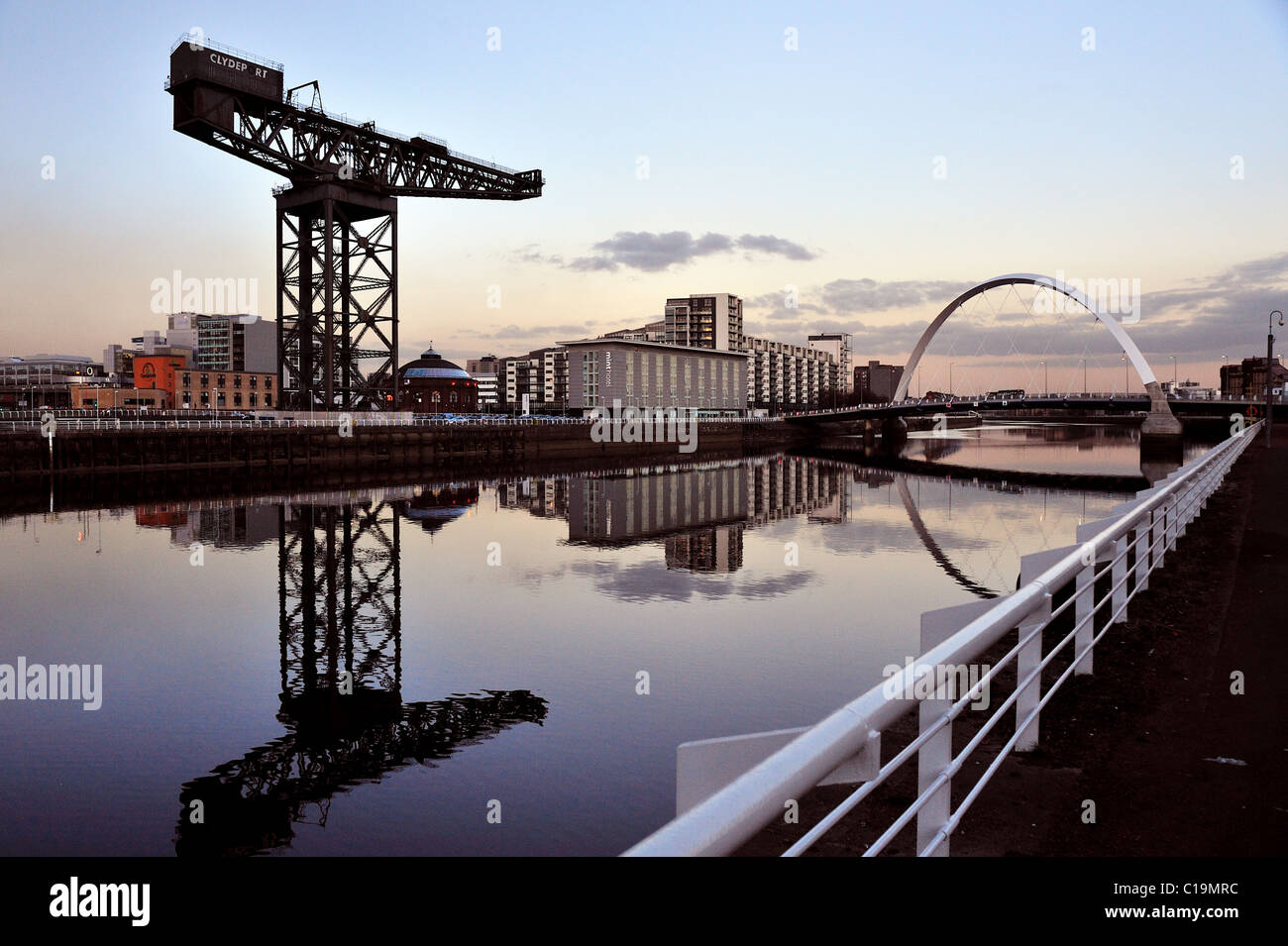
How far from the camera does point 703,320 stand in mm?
175375

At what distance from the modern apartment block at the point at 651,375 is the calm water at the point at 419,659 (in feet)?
254

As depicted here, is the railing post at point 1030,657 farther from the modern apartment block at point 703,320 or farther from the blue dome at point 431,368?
the modern apartment block at point 703,320

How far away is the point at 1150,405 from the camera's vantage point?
77812 mm

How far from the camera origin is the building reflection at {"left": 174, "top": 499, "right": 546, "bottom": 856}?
8531mm

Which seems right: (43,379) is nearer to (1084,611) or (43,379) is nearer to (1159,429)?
(1159,429)

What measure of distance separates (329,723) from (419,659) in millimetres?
2997

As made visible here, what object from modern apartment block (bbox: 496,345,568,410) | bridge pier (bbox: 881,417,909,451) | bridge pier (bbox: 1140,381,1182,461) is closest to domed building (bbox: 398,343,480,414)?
modern apartment block (bbox: 496,345,568,410)

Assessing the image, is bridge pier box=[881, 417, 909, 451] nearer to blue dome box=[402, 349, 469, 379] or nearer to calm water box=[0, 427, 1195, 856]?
blue dome box=[402, 349, 469, 379]

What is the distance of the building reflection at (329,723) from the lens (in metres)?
8.53

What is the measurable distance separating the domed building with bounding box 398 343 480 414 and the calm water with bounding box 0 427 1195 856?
366ft

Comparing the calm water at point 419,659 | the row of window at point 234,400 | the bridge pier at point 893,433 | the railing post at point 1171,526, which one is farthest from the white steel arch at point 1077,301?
the row of window at point 234,400
